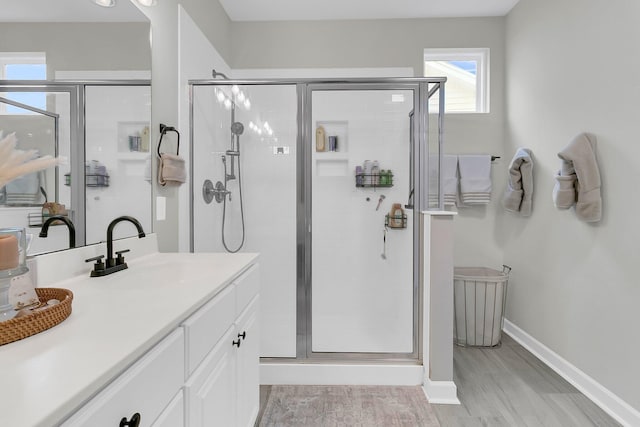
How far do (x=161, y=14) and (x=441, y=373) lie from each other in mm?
2646

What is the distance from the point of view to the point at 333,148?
2514 millimetres

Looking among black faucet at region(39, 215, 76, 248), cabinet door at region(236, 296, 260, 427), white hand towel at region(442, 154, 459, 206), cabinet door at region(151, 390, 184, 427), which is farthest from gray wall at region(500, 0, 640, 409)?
black faucet at region(39, 215, 76, 248)

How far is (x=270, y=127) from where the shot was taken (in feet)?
8.07

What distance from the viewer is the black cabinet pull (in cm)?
65

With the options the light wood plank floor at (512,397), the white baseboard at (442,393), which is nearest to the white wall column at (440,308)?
the white baseboard at (442,393)

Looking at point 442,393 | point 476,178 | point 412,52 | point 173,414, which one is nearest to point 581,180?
point 476,178

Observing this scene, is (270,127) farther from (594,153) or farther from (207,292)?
(594,153)

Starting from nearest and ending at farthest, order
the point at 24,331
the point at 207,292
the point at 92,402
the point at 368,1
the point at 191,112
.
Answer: the point at 92,402 → the point at 24,331 → the point at 207,292 → the point at 191,112 → the point at 368,1

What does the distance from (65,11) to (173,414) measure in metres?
1.41

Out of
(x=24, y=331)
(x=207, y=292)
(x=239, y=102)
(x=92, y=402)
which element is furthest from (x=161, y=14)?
(x=92, y=402)

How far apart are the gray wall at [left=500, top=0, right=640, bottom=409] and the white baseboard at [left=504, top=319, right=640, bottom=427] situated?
44 millimetres

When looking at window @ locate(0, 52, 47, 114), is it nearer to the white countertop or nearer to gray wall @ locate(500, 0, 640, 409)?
the white countertop

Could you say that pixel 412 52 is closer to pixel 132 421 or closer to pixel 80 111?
pixel 80 111

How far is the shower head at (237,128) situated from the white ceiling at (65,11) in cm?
93
